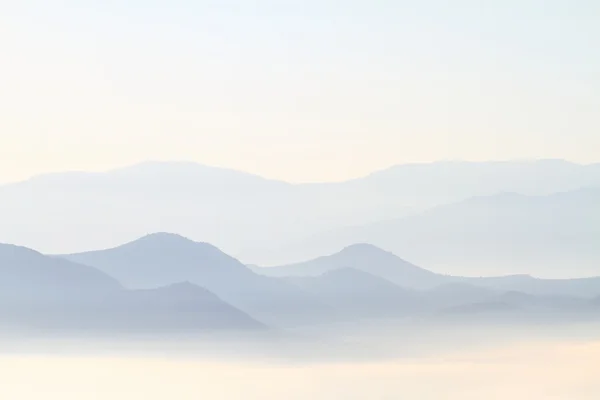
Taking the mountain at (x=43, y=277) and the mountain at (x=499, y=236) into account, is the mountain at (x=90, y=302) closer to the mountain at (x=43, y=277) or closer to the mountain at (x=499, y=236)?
the mountain at (x=43, y=277)

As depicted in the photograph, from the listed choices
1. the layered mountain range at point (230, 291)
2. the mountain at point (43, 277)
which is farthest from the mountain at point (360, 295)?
Answer: the mountain at point (43, 277)

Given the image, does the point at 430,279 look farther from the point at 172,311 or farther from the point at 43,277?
the point at 43,277

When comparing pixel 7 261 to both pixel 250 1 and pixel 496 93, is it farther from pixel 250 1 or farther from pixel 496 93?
pixel 496 93

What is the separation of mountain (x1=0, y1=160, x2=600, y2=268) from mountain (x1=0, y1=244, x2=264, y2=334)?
168 millimetres

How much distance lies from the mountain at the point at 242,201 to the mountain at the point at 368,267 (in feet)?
0.22

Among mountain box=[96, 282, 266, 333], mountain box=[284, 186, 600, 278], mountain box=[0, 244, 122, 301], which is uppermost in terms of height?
mountain box=[284, 186, 600, 278]

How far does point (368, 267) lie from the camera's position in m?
6.93

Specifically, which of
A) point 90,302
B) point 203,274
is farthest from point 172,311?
point 90,302

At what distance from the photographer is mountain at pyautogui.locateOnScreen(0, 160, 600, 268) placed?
6824 millimetres

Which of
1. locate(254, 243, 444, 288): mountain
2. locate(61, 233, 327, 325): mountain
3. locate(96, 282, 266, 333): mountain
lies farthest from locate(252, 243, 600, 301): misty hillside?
locate(96, 282, 266, 333): mountain

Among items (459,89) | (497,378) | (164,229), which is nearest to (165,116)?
(164,229)

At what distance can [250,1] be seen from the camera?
712 centimetres

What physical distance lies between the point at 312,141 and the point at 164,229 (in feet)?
3.97

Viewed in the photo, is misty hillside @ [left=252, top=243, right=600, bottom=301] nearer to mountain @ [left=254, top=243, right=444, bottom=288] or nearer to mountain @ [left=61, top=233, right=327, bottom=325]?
mountain @ [left=254, top=243, right=444, bottom=288]
